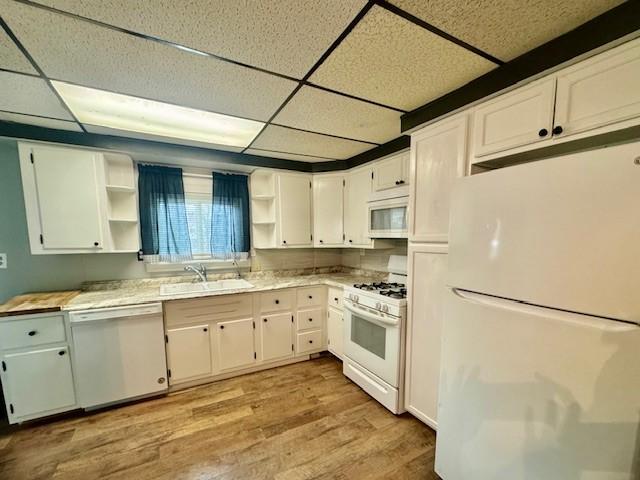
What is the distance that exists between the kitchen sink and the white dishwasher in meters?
0.39

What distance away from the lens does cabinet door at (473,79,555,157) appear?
116 centimetres

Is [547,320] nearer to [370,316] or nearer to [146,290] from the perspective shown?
[370,316]

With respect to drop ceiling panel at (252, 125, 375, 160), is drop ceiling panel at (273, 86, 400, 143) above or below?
above

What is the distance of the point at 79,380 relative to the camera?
6.32 ft

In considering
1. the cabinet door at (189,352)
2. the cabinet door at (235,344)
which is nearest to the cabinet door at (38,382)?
the cabinet door at (189,352)

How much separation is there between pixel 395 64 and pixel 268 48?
2.11 ft

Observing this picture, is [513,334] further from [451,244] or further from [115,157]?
[115,157]

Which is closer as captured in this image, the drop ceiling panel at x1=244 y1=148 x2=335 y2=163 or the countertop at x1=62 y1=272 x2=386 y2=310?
the countertop at x1=62 y1=272 x2=386 y2=310

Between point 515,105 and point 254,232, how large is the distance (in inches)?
104

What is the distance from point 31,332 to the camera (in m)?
1.81

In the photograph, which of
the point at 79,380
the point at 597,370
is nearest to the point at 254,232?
the point at 79,380

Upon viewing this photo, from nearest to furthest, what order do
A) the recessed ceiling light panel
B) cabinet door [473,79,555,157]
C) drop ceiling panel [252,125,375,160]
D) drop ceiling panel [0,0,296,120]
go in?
drop ceiling panel [0,0,296,120] → cabinet door [473,79,555,157] → the recessed ceiling light panel → drop ceiling panel [252,125,375,160]

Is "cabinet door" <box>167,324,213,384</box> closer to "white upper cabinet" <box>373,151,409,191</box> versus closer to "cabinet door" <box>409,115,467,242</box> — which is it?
"cabinet door" <box>409,115,467,242</box>

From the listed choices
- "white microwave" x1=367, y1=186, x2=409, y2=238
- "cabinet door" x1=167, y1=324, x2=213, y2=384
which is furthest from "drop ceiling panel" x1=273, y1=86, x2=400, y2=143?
"cabinet door" x1=167, y1=324, x2=213, y2=384
